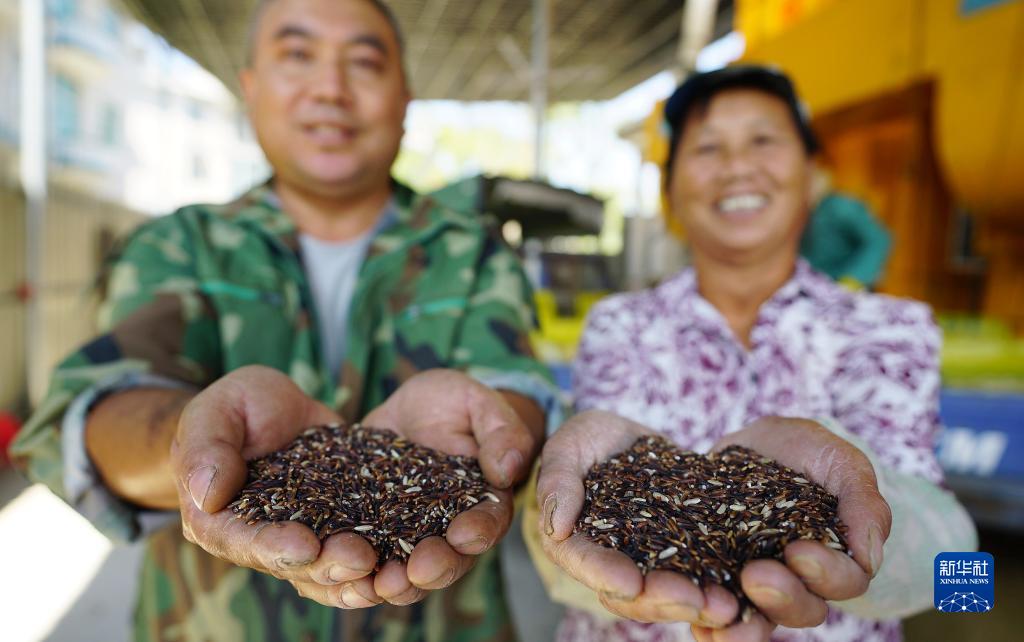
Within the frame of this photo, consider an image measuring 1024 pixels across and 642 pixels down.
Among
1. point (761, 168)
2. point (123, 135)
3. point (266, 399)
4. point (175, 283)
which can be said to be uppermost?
point (123, 135)

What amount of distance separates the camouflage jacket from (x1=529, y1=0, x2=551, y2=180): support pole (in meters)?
3.35

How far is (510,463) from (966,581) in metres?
0.61

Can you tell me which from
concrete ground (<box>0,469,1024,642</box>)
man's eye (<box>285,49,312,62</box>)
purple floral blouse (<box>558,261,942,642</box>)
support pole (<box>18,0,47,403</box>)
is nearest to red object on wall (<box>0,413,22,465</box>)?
concrete ground (<box>0,469,1024,642</box>)

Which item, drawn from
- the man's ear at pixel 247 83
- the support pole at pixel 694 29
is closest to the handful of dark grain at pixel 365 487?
the man's ear at pixel 247 83

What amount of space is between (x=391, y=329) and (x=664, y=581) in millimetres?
816

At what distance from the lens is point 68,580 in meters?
2.58

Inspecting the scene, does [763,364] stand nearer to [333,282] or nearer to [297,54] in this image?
[333,282]

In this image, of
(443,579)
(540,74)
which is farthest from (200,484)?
(540,74)

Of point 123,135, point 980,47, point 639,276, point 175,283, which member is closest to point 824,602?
point 175,283

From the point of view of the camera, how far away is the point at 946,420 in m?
2.52

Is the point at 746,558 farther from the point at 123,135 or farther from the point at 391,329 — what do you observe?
the point at 123,135

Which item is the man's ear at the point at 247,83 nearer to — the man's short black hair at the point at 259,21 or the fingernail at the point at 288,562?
the man's short black hair at the point at 259,21

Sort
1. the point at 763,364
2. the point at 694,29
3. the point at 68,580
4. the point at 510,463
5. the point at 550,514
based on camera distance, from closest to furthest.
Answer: the point at 550,514 → the point at 510,463 → the point at 763,364 → the point at 68,580 → the point at 694,29

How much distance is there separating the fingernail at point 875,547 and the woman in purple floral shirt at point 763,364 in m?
0.07
